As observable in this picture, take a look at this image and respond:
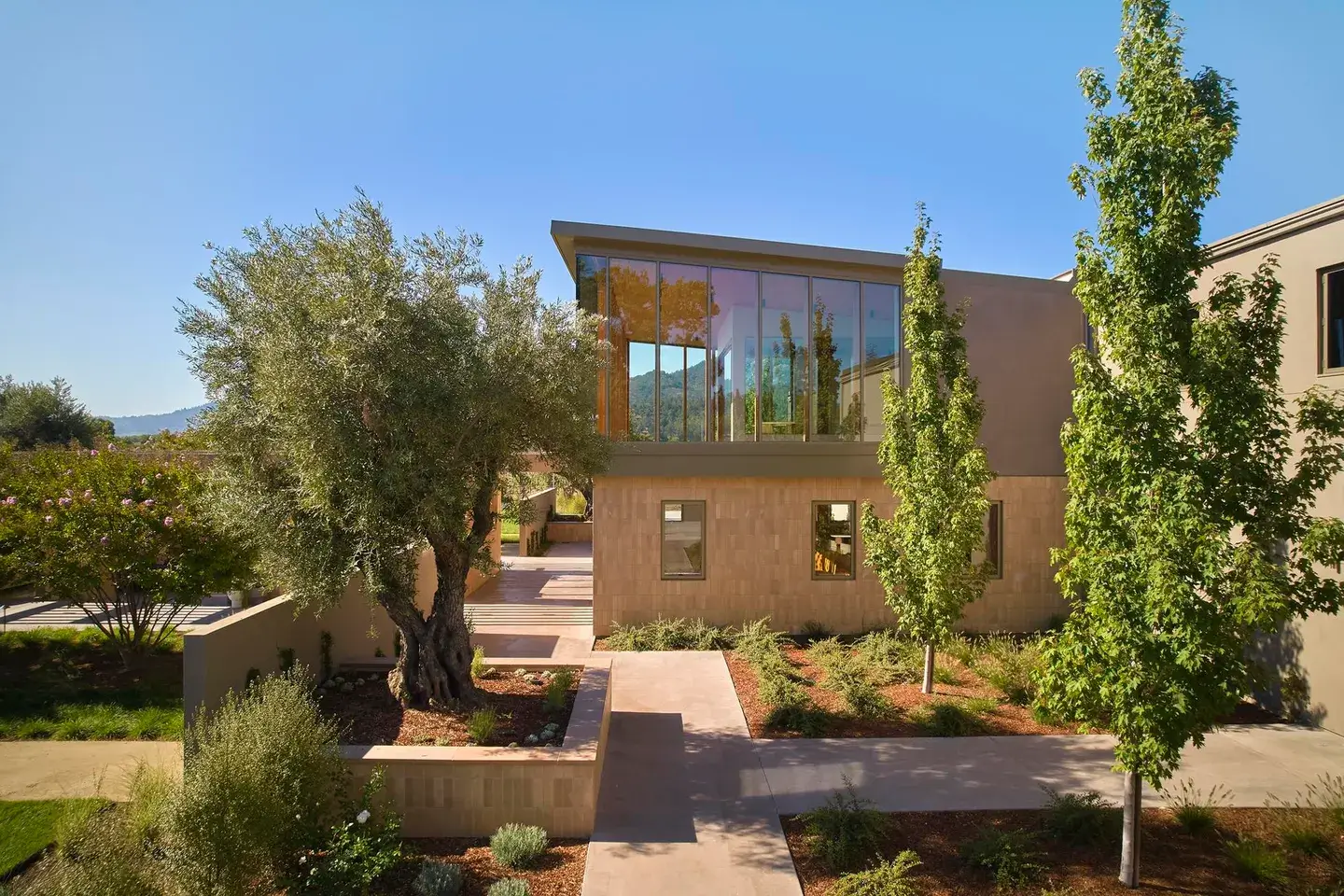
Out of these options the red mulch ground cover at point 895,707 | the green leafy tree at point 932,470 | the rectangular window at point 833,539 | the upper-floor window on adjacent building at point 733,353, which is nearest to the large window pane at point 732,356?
the upper-floor window on adjacent building at point 733,353

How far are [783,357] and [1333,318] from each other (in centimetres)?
692

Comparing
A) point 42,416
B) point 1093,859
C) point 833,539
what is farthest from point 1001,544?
point 42,416

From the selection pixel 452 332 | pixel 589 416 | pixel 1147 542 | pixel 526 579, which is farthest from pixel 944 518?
pixel 526 579

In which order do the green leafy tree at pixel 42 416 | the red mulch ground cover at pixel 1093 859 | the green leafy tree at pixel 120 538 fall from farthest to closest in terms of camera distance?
the green leafy tree at pixel 42 416, the green leafy tree at pixel 120 538, the red mulch ground cover at pixel 1093 859

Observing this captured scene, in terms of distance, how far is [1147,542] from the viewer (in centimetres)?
441

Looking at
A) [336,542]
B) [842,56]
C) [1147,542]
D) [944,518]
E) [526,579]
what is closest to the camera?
[1147,542]

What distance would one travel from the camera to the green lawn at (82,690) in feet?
25.4

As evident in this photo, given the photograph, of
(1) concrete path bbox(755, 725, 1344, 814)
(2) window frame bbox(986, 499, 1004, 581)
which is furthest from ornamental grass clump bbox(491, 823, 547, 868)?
(2) window frame bbox(986, 499, 1004, 581)

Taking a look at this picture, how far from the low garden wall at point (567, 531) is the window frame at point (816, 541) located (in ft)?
48.9

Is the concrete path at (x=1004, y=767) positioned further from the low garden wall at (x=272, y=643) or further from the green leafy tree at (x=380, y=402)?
the low garden wall at (x=272, y=643)

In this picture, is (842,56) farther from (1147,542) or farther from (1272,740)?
(1272,740)

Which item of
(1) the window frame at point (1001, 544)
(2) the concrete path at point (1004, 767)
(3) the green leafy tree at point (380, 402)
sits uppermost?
(3) the green leafy tree at point (380, 402)

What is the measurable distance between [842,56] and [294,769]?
11067mm

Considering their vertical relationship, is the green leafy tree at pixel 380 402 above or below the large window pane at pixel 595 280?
below
